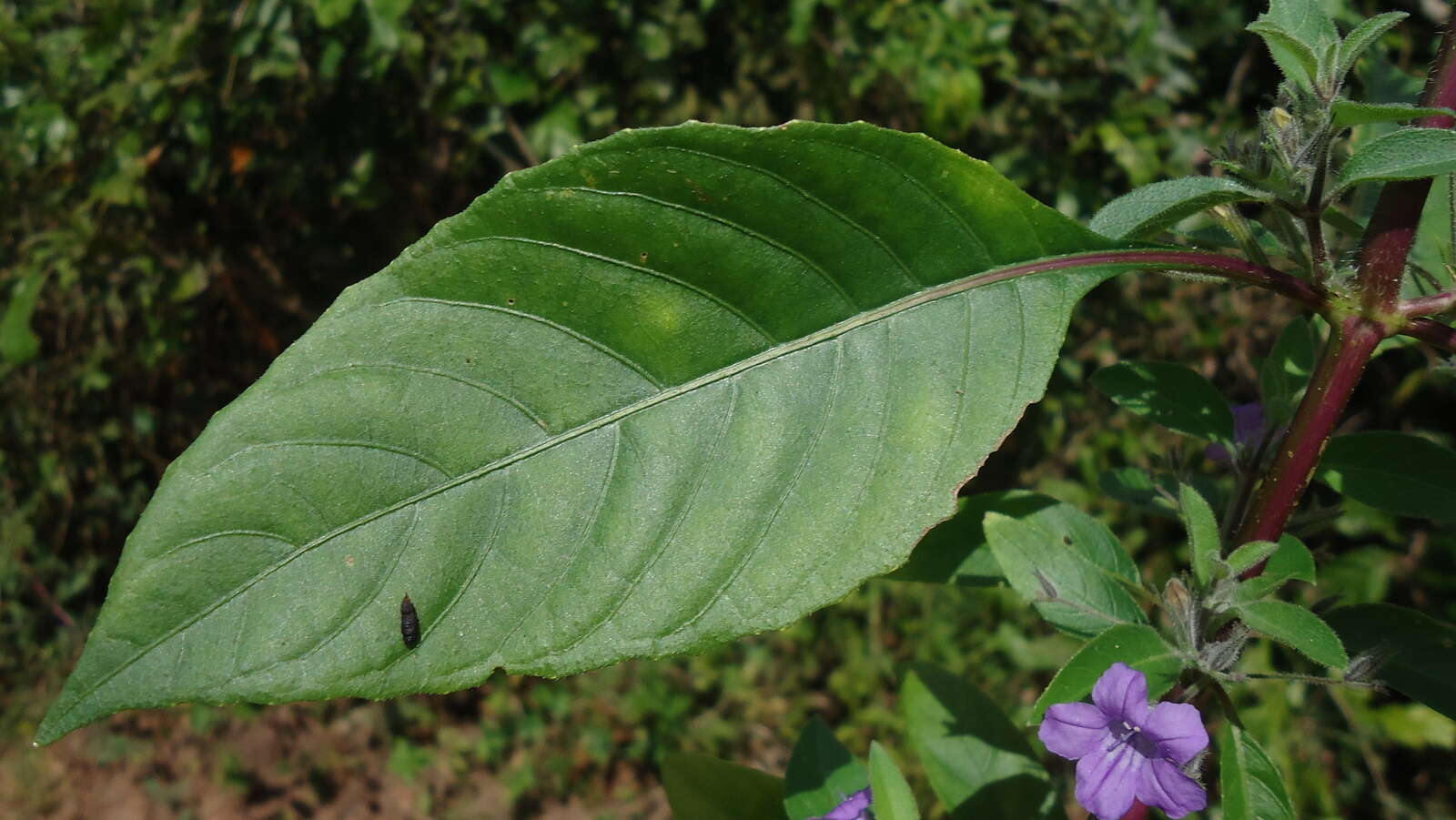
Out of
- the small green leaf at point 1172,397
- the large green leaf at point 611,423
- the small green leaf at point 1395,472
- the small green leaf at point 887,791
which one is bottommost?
the small green leaf at point 887,791

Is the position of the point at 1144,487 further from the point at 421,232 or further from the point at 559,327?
the point at 421,232

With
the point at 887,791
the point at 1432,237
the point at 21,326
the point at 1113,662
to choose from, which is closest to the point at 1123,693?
the point at 1113,662

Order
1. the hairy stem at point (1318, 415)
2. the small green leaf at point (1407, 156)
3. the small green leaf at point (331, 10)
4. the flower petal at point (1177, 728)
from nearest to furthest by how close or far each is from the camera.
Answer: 1. the small green leaf at point (1407, 156)
2. the hairy stem at point (1318, 415)
3. the flower petal at point (1177, 728)
4. the small green leaf at point (331, 10)

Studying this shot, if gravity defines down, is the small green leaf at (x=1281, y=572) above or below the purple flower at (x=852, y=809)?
above

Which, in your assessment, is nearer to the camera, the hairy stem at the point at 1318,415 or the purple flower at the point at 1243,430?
the hairy stem at the point at 1318,415

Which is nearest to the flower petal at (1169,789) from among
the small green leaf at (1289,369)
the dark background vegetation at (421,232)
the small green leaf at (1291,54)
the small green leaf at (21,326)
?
the small green leaf at (1289,369)

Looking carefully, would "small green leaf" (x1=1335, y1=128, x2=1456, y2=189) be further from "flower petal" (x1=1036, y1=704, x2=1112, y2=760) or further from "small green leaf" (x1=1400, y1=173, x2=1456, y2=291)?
"flower petal" (x1=1036, y1=704, x2=1112, y2=760)

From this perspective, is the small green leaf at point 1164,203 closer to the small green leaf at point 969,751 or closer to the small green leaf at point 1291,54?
the small green leaf at point 1291,54
